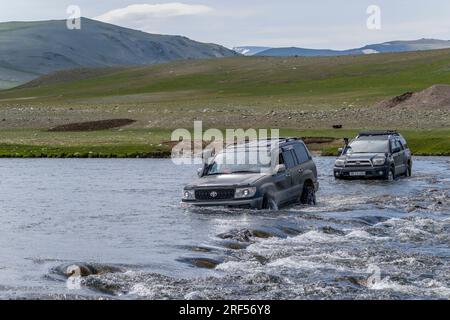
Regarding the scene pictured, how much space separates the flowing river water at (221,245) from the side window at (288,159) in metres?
1.39

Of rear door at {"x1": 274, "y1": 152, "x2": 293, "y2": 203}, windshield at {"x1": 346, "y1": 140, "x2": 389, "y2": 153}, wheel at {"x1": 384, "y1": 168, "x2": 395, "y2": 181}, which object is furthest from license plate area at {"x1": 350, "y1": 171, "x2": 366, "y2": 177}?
rear door at {"x1": 274, "y1": 152, "x2": 293, "y2": 203}

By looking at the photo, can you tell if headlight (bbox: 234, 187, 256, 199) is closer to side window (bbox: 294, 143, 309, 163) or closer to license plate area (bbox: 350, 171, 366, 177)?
side window (bbox: 294, 143, 309, 163)

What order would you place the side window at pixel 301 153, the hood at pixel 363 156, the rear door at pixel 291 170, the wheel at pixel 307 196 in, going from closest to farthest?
the rear door at pixel 291 170, the wheel at pixel 307 196, the side window at pixel 301 153, the hood at pixel 363 156

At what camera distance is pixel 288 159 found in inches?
1068

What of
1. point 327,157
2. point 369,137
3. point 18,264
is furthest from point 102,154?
point 18,264

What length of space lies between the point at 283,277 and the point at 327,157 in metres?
33.6

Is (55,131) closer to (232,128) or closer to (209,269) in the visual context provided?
(232,128)

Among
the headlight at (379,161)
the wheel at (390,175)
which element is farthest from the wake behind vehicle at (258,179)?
the wheel at (390,175)

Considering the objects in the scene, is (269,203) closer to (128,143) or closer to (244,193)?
(244,193)

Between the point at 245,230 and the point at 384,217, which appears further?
the point at 384,217

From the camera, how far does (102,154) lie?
51.9m

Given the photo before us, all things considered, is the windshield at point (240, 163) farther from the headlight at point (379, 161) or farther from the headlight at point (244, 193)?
the headlight at point (379, 161)

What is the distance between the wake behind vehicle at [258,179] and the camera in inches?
969

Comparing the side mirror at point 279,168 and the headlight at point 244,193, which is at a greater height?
the side mirror at point 279,168
